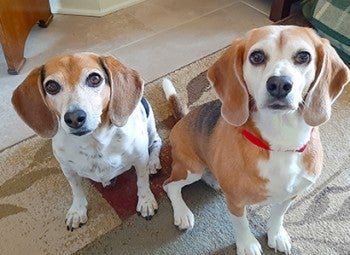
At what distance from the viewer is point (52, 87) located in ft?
4.86

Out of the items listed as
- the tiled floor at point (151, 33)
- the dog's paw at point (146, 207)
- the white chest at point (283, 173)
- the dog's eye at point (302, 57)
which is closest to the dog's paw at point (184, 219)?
the dog's paw at point (146, 207)

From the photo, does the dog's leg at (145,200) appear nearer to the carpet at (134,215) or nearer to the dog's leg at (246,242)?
the carpet at (134,215)

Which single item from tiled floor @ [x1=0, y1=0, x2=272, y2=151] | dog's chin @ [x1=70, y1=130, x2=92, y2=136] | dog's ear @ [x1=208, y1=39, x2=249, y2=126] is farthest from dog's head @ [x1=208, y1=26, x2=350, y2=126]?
tiled floor @ [x1=0, y1=0, x2=272, y2=151]

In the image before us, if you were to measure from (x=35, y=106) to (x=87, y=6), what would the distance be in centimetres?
166

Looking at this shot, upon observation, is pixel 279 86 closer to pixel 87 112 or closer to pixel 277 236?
pixel 87 112

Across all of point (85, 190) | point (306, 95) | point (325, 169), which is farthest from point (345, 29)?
point (85, 190)

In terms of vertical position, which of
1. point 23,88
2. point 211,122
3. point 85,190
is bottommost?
point 85,190

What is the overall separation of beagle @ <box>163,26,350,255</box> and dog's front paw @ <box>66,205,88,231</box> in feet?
1.72

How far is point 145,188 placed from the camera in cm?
188

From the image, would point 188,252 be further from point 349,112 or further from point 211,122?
point 349,112

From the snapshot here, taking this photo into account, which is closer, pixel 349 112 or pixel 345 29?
pixel 349 112

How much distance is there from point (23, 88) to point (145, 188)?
617 mm

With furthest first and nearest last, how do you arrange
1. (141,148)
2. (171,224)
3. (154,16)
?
(154,16), (171,224), (141,148)

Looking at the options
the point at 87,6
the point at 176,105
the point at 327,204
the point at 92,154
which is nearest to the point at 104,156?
the point at 92,154
